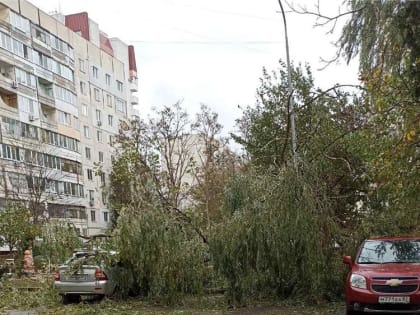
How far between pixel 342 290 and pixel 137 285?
5155mm

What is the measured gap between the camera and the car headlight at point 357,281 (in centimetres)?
940

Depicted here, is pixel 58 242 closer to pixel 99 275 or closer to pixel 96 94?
pixel 99 275

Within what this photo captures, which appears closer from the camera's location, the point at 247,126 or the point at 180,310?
the point at 180,310

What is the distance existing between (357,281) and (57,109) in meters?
44.0

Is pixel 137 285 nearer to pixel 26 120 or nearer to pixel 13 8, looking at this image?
pixel 26 120

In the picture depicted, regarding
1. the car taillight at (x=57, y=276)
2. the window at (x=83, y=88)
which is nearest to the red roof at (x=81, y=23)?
the window at (x=83, y=88)

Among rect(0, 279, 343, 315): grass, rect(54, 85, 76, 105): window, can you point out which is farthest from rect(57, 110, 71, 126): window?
rect(0, 279, 343, 315): grass

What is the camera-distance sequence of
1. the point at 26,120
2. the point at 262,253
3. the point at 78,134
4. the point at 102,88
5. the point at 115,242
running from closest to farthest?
the point at 262,253
the point at 115,242
the point at 26,120
the point at 78,134
the point at 102,88

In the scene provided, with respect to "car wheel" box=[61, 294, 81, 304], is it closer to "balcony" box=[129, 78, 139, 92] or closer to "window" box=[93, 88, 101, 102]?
"window" box=[93, 88, 101, 102]

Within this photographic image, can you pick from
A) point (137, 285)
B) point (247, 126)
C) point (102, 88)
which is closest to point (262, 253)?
point (137, 285)

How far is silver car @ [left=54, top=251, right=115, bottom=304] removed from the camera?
13.1 m

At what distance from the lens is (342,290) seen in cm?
1224

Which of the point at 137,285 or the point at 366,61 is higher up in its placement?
the point at 366,61

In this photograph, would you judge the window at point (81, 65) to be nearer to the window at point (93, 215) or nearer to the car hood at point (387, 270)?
the window at point (93, 215)
